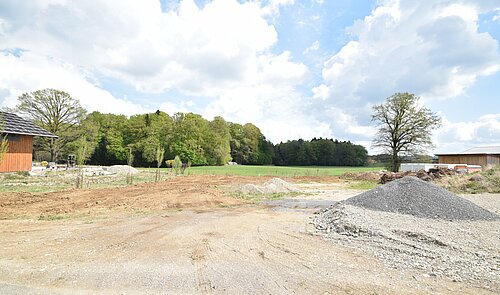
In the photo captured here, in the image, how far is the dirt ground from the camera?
437 centimetres

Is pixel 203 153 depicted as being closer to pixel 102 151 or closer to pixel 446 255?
pixel 102 151

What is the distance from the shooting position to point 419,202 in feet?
31.8

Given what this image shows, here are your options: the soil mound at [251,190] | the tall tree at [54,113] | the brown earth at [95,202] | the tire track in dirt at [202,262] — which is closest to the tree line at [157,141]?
the tall tree at [54,113]

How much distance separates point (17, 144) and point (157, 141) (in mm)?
33043

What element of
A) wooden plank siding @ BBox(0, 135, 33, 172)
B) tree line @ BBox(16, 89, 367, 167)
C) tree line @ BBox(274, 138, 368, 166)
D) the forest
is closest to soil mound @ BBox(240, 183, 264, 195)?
tree line @ BBox(16, 89, 367, 167)

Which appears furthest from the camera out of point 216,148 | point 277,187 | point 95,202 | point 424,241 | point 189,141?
point 216,148

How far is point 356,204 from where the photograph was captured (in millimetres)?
10211

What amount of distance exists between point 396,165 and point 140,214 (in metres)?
30.4

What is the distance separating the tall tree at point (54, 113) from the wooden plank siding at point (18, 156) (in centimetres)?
1470

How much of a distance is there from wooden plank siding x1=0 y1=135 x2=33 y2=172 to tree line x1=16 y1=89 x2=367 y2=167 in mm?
5070

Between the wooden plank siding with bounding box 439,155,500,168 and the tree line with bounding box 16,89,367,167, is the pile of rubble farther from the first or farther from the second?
the wooden plank siding with bounding box 439,155,500,168

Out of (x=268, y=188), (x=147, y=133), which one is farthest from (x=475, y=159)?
(x=147, y=133)

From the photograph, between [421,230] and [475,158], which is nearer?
[421,230]

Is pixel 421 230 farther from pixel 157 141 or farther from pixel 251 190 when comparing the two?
pixel 157 141
